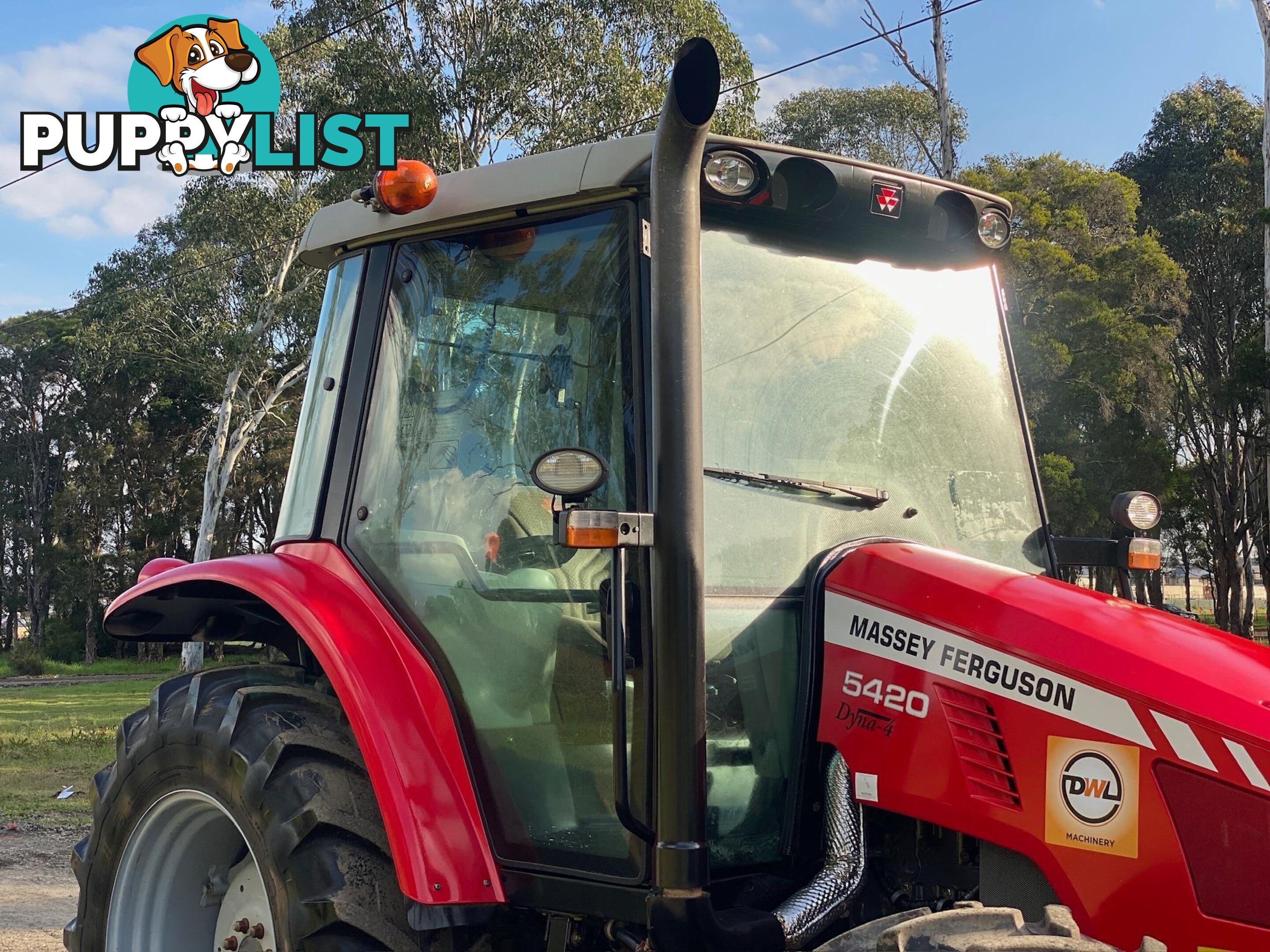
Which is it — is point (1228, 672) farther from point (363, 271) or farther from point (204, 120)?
point (204, 120)

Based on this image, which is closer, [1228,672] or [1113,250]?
[1228,672]

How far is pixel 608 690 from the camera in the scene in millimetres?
2666

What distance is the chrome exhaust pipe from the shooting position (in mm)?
2430

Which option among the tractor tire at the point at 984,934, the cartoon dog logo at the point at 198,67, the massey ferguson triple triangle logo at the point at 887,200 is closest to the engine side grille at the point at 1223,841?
the tractor tire at the point at 984,934

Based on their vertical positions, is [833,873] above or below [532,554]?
below

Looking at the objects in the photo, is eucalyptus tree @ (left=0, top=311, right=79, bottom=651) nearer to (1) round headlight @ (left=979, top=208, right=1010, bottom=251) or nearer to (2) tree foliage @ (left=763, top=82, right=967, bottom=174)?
(2) tree foliage @ (left=763, top=82, right=967, bottom=174)

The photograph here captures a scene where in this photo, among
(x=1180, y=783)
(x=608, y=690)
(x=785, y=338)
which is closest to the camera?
(x=1180, y=783)

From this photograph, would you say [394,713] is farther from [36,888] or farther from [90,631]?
[90,631]

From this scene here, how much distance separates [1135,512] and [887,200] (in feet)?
3.39

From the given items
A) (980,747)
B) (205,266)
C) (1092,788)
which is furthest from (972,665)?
(205,266)

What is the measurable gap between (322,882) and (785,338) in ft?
5.23

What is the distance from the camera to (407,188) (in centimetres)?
304

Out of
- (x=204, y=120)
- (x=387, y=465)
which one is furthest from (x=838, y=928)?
(x=204, y=120)

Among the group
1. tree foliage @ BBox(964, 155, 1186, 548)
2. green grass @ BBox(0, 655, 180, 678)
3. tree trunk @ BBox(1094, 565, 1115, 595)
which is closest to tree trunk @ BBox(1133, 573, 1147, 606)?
tree foliage @ BBox(964, 155, 1186, 548)
